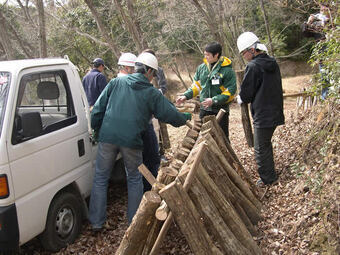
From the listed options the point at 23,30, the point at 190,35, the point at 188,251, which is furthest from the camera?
the point at 23,30

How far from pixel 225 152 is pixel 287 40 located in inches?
808

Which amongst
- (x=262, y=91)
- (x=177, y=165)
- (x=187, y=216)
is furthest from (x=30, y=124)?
(x=262, y=91)

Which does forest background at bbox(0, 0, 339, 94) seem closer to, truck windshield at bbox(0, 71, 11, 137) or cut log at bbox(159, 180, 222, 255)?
truck windshield at bbox(0, 71, 11, 137)

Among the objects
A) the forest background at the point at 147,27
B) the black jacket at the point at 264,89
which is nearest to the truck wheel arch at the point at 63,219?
the black jacket at the point at 264,89

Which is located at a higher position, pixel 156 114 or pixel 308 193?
pixel 156 114

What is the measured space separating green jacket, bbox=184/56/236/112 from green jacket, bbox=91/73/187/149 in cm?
137

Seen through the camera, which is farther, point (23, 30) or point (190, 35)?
point (23, 30)

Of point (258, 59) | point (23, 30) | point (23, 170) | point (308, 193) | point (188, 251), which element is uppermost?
point (23, 30)

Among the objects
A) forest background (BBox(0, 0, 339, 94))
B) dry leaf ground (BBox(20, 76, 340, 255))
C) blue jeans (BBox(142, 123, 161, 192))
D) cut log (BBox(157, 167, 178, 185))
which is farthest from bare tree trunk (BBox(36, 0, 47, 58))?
cut log (BBox(157, 167, 178, 185))

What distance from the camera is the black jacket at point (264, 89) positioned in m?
4.43

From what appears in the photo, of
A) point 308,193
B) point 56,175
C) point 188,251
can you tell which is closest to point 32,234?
point 56,175

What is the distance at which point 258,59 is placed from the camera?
444 cm

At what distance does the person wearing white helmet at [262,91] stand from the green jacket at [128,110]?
1194 millimetres

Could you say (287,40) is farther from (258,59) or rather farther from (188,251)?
(188,251)
